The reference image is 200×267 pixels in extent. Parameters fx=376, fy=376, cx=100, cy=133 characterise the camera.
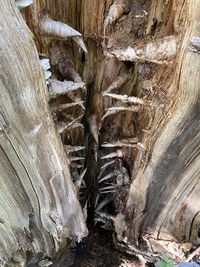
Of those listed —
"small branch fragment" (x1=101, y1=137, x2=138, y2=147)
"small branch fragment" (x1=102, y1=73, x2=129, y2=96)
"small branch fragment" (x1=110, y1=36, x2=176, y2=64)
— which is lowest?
"small branch fragment" (x1=101, y1=137, x2=138, y2=147)

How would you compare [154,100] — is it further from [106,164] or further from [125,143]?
[106,164]

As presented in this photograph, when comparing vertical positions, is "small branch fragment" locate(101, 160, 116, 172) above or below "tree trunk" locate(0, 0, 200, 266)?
below

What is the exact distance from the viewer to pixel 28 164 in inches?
46.4

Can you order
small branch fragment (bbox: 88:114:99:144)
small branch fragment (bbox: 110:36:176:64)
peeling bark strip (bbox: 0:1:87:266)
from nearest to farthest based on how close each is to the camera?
1. peeling bark strip (bbox: 0:1:87:266)
2. small branch fragment (bbox: 110:36:176:64)
3. small branch fragment (bbox: 88:114:99:144)

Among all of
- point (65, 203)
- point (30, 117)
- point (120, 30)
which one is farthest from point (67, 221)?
point (120, 30)

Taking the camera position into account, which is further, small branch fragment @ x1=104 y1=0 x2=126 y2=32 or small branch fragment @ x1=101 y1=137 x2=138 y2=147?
small branch fragment @ x1=101 y1=137 x2=138 y2=147

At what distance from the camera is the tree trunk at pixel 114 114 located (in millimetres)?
1081

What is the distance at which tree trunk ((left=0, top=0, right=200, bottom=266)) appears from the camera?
108cm

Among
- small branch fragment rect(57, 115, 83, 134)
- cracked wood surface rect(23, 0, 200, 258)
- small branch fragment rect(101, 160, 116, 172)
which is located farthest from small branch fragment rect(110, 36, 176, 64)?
small branch fragment rect(101, 160, 116, 172)

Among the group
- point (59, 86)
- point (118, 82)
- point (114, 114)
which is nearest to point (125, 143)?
point (114, 114)

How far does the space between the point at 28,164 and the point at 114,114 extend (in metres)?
0.47

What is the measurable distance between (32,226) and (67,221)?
15 cm

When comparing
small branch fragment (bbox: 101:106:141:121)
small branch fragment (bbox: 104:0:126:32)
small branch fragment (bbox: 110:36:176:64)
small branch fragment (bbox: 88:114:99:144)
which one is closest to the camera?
small branch fragment (bbox: 110:36:176:64)

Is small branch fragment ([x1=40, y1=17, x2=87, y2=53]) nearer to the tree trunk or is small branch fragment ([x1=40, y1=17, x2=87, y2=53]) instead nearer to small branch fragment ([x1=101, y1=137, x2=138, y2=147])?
the tree trunk
